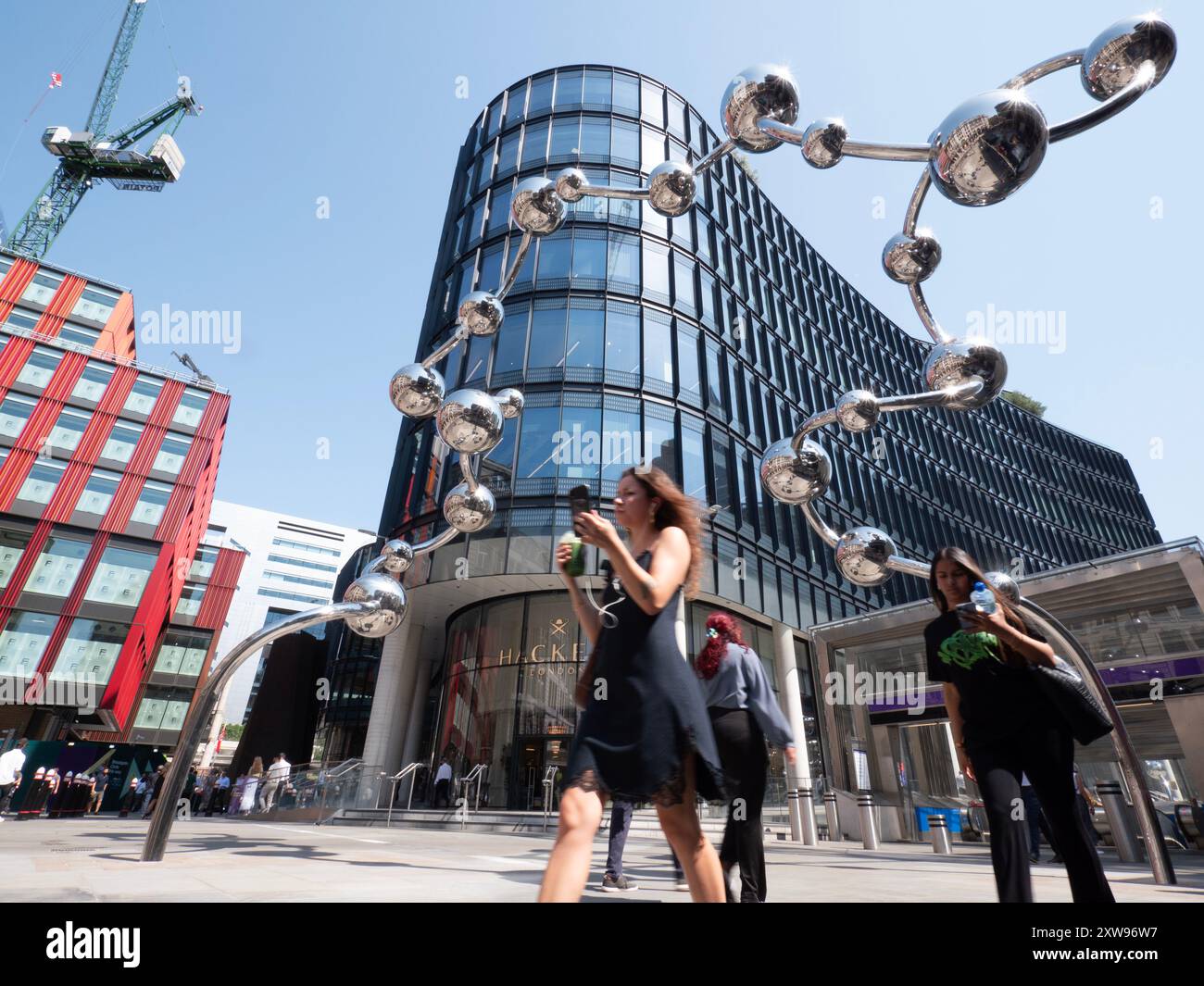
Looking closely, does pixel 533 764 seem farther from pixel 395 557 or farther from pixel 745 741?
pixel 745 741

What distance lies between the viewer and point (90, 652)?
31.6 m

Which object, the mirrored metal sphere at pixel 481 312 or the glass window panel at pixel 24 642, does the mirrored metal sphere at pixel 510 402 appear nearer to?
the mirrored metal sphere at pixel 481 312

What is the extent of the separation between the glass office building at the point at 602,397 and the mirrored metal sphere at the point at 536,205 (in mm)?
13667

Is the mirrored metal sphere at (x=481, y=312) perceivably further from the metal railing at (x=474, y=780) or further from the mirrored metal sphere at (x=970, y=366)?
the metal railing at (x=474, y=780)

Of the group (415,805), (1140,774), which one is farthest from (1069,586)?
(415,805)

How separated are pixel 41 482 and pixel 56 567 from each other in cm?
487

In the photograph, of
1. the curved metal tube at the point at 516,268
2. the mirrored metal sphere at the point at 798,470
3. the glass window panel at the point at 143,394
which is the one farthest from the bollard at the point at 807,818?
the glass window panel at the point at 143,394

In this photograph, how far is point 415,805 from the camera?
19406mm

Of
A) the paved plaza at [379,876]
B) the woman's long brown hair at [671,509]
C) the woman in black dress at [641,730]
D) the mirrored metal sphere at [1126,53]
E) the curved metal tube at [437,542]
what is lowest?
the paved plaza at [379,876]

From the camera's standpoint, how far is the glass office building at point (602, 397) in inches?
781

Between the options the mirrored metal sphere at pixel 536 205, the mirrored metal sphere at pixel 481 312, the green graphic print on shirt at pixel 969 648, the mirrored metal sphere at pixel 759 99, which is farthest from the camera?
the mirrored metal sphere at pixel 481 312

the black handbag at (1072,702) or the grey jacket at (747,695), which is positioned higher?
the grey jacket at (747,695)

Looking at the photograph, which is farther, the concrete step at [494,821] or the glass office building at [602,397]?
the glass office building at [602,397]

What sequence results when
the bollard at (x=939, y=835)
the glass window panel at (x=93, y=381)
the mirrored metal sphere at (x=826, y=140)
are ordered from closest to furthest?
the mirrored metal sphere at (x=826, y=140) → the bollard at (x=939, y=835) → the glass window panel at (x=93, y=381)
